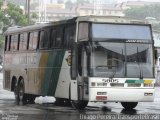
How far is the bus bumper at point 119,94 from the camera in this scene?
57.4 feet

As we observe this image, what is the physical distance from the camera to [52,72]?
20.3 m

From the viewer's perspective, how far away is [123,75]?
1777 cm

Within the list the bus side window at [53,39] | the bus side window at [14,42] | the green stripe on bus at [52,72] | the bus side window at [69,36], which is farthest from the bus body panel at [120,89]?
the bus side window at [14,42]

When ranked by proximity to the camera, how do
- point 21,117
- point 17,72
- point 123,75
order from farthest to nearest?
point 17,72, point 123,75, point 21,117

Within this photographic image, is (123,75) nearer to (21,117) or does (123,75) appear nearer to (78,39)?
(78,39)

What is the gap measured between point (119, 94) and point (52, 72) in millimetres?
3458

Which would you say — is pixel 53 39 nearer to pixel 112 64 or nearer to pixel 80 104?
pixel 80 104

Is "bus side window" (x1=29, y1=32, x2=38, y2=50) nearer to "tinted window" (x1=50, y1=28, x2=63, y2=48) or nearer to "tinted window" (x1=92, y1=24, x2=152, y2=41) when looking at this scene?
"tinted window" (x1=50, y1=28, x2=63, y2=48)

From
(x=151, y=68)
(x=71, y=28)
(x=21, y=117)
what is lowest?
(x=21, y=117)

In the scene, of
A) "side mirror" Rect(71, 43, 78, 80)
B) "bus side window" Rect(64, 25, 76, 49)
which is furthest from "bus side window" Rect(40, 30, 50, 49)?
"side mirror" Rect(71, 43, 78, 80)

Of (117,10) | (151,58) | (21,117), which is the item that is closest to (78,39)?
(151,58)

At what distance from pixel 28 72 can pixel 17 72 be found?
160 cm

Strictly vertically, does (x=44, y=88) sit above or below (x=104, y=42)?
below

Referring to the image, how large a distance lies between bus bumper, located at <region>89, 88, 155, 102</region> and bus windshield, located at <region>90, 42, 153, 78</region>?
0.43 metres
